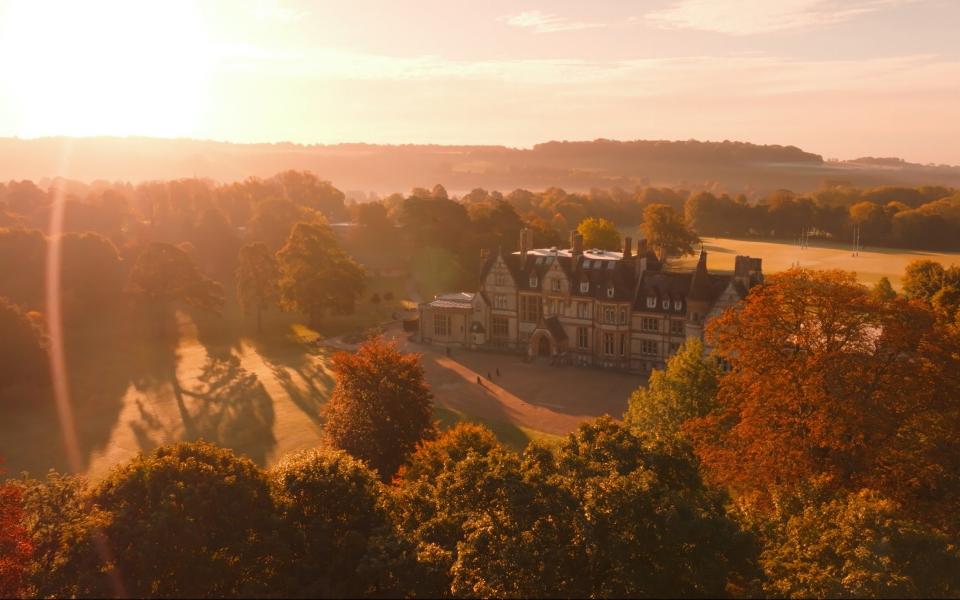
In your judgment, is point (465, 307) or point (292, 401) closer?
point (292, 401)

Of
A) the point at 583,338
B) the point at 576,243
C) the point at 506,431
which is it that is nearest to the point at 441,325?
the point at 583,338

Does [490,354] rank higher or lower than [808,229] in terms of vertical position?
lower

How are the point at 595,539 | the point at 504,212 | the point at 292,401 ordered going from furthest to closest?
1. the point at 504,212
2. the point at 292,401
3. the point at 595,539

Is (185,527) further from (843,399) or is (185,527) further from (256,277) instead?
(256,277)

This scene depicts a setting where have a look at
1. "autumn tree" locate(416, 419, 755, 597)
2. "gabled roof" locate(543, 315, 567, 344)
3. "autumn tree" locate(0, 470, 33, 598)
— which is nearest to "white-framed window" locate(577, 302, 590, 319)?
"gabled roof" locate(543, 315, 567, 344)

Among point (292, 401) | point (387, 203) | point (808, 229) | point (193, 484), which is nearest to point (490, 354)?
point (292, 401)

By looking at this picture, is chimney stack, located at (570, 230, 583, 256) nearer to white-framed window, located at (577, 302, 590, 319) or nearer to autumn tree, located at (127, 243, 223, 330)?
white-framed window, located at (577, 302, 590, 319)

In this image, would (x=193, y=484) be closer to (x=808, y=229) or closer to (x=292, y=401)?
(x=292, y=401)

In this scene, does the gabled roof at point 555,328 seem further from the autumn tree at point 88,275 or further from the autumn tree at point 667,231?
the autumn tree at point 667,231
